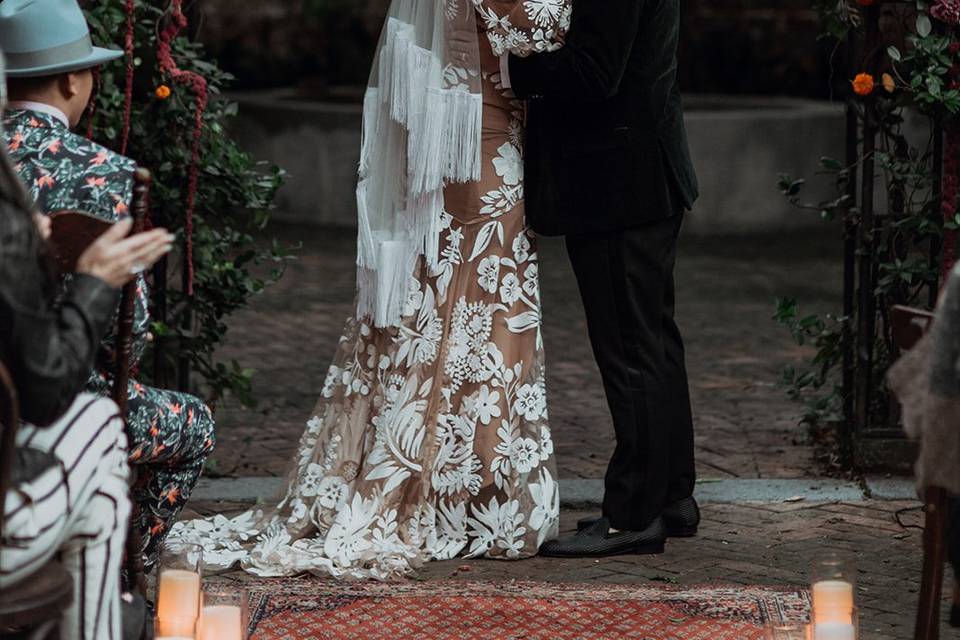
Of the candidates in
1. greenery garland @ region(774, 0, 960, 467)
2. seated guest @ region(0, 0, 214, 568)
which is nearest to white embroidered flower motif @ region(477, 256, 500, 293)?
seated guest @ region(0, 0, 214, 568)

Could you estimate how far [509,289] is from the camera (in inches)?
188

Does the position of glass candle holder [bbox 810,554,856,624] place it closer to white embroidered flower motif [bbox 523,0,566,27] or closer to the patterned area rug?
the patterned area rug

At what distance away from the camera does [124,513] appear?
3.21m

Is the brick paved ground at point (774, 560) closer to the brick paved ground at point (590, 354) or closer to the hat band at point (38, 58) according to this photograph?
the brick paved ground at point (590, 354)

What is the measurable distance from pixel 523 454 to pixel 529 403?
0.50 ft

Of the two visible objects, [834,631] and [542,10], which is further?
[542,10]

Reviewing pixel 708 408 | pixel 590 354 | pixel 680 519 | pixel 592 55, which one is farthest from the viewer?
pixel 590 354

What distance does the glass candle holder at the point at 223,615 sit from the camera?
357cm

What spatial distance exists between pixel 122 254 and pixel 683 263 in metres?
7.73

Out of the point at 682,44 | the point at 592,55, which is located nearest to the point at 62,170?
the point at 592,55

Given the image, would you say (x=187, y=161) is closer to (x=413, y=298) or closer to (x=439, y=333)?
(x=413, y=298)

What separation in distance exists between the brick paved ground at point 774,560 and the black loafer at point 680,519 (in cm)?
4

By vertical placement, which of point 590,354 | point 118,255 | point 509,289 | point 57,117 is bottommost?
point 590,354

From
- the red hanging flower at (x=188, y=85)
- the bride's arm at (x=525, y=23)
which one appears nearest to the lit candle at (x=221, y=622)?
the bride's arm at (x=525, y=23)
